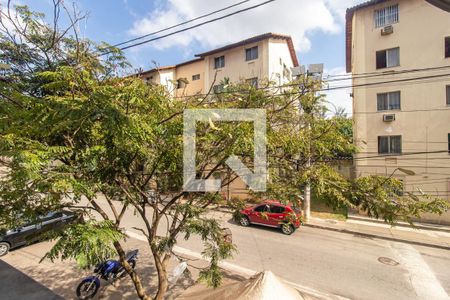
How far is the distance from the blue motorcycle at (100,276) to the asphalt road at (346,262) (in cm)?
290

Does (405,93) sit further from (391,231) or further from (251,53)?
(251,53)

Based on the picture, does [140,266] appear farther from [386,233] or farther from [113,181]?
[386,233]

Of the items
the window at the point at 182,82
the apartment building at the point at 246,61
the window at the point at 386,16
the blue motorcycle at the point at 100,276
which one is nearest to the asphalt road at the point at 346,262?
the blue motorcycle at the point at 100,276

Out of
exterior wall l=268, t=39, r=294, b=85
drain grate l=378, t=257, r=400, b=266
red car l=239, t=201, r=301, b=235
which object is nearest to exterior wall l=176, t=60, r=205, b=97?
exterior wall l=268, t=39, r=294, b=85

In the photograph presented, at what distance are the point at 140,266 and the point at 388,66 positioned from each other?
16.5 m

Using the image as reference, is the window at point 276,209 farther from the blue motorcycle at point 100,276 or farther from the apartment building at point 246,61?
the apartment building at point 246,61

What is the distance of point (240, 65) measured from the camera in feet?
61.9

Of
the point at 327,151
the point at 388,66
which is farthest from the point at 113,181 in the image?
the point at 388,66

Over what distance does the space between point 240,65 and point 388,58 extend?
31.6ft

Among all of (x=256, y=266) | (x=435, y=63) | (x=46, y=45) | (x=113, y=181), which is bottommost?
(x=256, y=266)

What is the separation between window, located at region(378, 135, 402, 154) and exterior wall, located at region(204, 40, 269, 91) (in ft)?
28.1

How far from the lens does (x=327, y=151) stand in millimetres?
4805

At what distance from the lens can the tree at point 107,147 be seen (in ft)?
7.77

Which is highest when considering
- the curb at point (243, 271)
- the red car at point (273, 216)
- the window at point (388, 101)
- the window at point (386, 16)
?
the window at point (386, 16)
